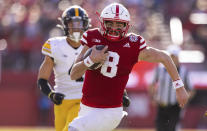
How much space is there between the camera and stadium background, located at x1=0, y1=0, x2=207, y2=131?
39.9 ft

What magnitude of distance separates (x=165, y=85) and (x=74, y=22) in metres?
2.93

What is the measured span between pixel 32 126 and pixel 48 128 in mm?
600

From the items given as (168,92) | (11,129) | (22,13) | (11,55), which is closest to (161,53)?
(168,92)

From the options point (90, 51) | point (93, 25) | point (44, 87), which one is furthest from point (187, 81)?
point (93, 25)

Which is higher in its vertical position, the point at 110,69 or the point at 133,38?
the point at 133,38

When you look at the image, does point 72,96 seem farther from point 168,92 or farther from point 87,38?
point 168,92

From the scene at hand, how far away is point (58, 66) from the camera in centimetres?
547

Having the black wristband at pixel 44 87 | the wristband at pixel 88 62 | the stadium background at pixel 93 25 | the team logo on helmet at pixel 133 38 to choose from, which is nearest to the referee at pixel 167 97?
the black wristband at pixel 44 87

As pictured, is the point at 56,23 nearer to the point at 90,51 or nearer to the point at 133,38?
the point at 133,38

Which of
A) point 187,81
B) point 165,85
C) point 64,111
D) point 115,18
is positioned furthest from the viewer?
point 165,85

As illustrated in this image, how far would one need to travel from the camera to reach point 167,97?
7.77 m

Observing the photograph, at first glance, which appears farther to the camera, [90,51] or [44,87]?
[44,87]

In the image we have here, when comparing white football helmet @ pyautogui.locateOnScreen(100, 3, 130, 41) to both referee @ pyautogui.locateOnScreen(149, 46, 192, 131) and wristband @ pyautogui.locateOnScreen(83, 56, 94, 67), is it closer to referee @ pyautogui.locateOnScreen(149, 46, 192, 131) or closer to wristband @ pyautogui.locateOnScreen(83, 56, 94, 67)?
wristband @ pyautogui.locateOnScreen(83, 56, 94, 67)

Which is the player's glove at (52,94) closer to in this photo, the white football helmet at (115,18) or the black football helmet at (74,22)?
the black football helmet at (74,22)
